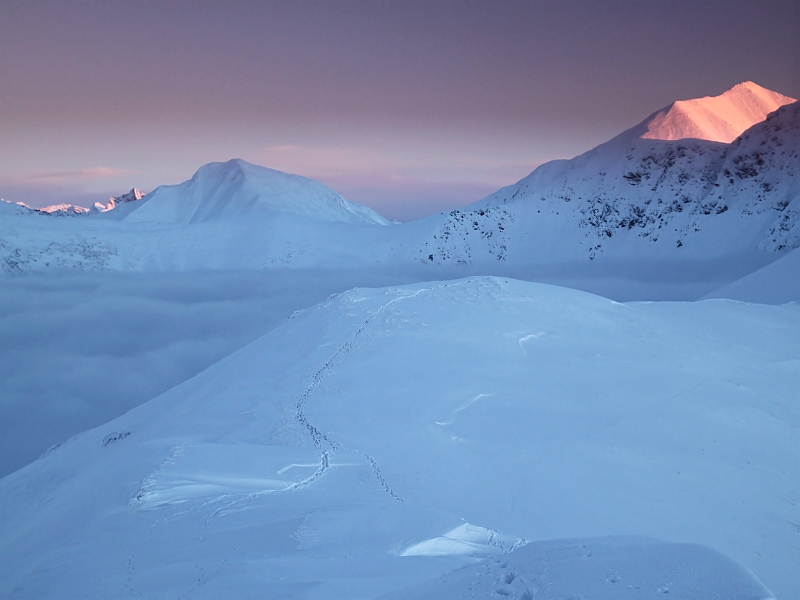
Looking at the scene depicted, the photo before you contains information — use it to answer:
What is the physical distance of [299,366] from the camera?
51.4 feet

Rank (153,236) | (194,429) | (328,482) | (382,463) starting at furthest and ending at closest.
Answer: (153,236)
(194,429)
(382,463)
(328,482)

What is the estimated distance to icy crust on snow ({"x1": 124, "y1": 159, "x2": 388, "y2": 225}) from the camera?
431ft

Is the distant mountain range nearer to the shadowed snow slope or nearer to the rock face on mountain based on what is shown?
the rock face on mountain

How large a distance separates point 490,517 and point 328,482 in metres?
2.72

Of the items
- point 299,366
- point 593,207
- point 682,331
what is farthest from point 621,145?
point 299,366

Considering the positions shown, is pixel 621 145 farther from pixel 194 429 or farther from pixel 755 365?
pixel 194 429

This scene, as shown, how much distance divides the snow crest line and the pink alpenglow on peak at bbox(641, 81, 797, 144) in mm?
99082

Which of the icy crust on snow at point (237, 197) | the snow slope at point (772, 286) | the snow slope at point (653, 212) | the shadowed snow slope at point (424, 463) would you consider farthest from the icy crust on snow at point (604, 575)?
the icy crust on snow at point (237, 197)

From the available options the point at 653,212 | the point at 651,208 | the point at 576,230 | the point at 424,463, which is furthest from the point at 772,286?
the point at 651,208

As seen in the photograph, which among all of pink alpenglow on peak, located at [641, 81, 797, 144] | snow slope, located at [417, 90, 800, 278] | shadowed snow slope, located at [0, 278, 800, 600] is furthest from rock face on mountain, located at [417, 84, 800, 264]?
shadowed snow slope, located at [0, 278, 800, 600]

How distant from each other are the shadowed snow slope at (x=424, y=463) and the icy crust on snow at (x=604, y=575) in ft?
0.12

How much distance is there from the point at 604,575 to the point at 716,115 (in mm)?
134515

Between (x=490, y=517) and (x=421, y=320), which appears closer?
(x=490, y=517)

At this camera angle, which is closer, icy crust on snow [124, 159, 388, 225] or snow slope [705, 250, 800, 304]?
snow slope [705, 250, 800, 304]
